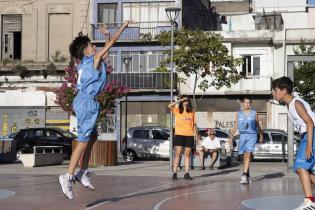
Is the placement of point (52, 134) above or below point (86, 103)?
below

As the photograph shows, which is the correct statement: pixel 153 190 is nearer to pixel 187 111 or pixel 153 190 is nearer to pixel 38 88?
pixel 187 111

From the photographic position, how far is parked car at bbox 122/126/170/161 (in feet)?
95.6

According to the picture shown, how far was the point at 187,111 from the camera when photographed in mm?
15625

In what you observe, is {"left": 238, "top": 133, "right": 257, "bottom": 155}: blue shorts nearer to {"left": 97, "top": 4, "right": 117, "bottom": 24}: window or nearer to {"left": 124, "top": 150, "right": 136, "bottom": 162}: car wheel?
{"left": 124, "top": 150, "right": 136, "bottom": 162}: car wheel

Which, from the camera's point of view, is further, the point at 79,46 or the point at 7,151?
the point at 7,151

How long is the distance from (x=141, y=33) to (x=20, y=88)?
29.3 ft

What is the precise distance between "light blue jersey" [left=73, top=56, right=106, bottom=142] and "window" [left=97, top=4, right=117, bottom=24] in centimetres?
3664

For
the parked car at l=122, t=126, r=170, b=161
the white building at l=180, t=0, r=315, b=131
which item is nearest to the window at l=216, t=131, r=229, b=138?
the parked car at l=122, t=126, r=170, b=161

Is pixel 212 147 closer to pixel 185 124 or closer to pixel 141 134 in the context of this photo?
pixel 185 124

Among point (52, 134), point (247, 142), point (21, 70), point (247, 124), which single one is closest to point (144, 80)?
point (21, 70)

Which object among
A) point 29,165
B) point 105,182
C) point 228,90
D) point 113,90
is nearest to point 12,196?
point 105,182

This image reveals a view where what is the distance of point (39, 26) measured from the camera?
148 feet

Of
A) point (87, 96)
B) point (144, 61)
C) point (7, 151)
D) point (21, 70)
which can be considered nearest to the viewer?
point (87, 96)

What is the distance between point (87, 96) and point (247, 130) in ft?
21.0
